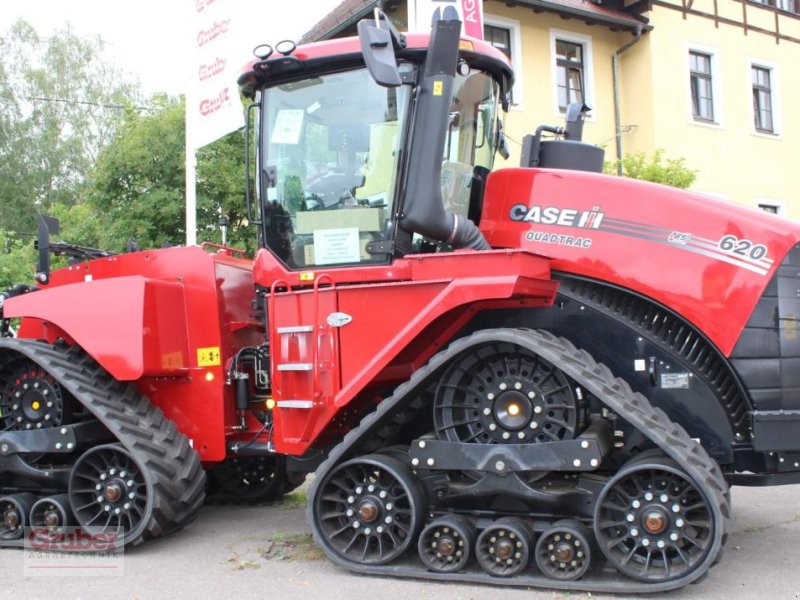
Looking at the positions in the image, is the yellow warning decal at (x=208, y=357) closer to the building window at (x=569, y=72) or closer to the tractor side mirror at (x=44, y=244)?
the tractor side mirror at (x=44, y=244)

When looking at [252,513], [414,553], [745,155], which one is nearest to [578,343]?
[414,553]

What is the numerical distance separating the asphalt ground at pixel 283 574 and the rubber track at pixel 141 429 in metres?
0.28

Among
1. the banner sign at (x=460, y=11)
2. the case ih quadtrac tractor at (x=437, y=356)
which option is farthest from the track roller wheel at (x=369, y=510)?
the banner sign at (x=460, y=11)

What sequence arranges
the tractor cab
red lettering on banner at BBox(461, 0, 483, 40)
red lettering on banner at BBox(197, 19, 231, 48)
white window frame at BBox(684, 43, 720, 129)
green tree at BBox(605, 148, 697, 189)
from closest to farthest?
the tractor cab → red lettering on banner at BBox(197, 19, 231, 48) → red lettering on banner at BBox(461, 0, 483, 40) → green tree at BBox(605, 148, 697, 189) → white window frame at BBox(684, 43, 720, 129)

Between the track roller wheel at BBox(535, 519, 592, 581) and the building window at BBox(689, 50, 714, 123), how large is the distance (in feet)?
53.6

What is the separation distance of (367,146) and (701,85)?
15864 mm

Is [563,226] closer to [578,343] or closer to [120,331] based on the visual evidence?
[578,343]

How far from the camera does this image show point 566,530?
14.0 feet

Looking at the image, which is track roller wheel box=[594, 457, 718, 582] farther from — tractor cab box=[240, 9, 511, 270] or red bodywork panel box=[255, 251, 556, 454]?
tractor cab box=[240, 9, 511, 270]

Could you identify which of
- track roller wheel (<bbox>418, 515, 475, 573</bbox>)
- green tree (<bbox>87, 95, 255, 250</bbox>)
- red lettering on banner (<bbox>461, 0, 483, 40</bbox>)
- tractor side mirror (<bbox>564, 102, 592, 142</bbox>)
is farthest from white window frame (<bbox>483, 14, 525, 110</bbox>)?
track roller wheel (<bbox>418, 515, 475, 573</bbox>)

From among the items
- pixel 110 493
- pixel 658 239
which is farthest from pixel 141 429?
pixel 658 239

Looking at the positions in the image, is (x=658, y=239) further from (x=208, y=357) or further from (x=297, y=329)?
(x=208, y=357)

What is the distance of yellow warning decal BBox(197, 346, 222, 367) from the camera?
575cm

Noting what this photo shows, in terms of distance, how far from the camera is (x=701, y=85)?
19.0m
